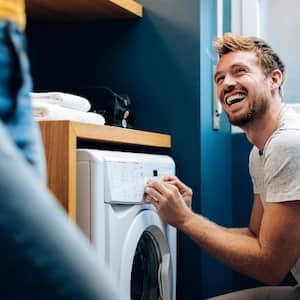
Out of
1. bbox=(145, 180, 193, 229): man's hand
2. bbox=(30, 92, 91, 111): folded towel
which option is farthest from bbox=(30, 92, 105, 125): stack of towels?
bbox=(145, 180, 193, 229): man's hand

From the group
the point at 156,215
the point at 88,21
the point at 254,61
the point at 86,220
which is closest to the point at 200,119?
the point at 254,61

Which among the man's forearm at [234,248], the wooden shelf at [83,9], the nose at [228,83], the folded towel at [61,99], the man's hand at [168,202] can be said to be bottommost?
the man's forearm at [234,248]

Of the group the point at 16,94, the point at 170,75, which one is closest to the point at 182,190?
the point at 170,75

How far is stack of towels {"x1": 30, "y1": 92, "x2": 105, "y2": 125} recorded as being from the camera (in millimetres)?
1564

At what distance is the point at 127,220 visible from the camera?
168 cm

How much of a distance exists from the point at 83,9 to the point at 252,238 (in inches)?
41.7

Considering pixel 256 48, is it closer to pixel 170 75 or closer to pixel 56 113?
pixel 170 75

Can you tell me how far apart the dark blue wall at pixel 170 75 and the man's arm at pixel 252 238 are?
39 cm

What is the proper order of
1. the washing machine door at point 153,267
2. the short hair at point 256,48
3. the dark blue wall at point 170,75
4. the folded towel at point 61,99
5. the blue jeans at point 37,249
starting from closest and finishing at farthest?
the blue jeans at point 37,249 → the folded towel at point 61,99 → the washing machine door at point 153,267 → the short hair at point 256,48 → the dark blue wall at point 170,75

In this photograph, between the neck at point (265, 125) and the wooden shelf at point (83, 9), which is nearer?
the neck at point (265, 125)

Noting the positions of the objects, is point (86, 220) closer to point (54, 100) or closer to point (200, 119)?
point (54, 100)

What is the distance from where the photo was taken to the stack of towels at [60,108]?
61.6 inches

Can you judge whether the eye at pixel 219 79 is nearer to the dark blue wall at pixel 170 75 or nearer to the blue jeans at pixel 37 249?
the dark blue wall at pixel 170 75

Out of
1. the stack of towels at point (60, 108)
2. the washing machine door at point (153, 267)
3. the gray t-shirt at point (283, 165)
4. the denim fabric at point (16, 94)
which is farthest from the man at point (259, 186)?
the denim fabric at point (16, 94)
